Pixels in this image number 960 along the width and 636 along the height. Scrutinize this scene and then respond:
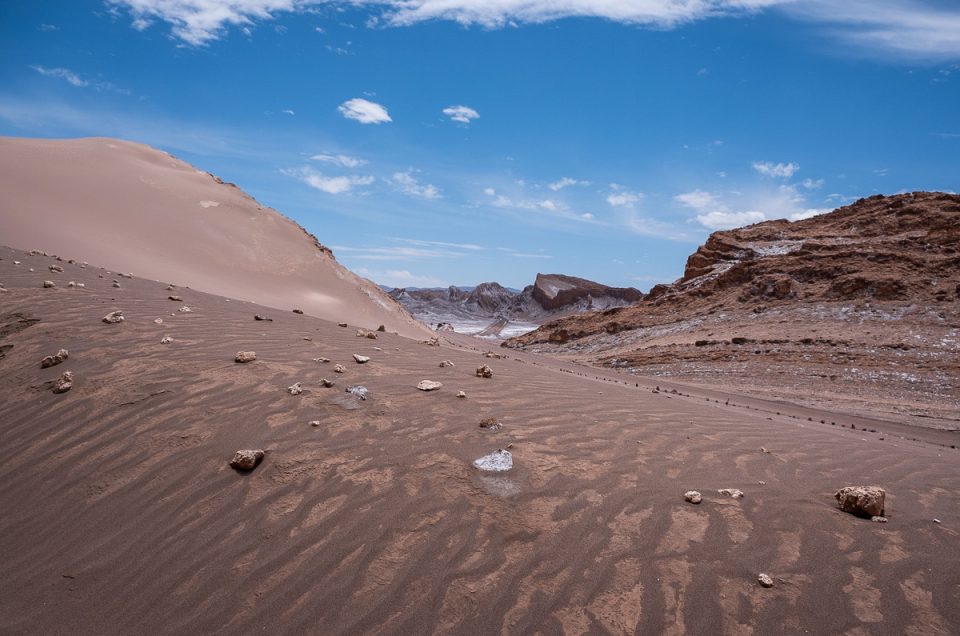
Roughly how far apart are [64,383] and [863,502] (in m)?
5.94

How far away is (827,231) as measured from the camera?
90.9ft

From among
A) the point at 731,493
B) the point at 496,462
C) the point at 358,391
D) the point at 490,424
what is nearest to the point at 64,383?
the point at 358,391

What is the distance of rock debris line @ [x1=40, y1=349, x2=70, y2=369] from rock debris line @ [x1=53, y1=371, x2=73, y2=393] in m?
0.36

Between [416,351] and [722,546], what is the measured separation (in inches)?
201

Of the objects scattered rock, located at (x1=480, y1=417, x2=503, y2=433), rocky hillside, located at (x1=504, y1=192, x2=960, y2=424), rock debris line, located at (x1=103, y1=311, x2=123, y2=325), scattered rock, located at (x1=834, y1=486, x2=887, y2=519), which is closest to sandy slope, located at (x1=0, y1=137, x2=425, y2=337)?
rock debris line, located at (x1=103, y1=311, x2=123, y2=325)

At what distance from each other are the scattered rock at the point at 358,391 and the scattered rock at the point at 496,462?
54.0 inches

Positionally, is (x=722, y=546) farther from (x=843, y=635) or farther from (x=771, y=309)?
(x=771, y=309)

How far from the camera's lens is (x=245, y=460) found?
3338 mm

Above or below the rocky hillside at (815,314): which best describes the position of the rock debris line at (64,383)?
below

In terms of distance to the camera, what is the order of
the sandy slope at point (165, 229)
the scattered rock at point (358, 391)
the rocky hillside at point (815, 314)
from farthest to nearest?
the rocky hillside at point (815, 314) < the sandy slope at point (165, 229) < the scattered rock at point (358, 391)

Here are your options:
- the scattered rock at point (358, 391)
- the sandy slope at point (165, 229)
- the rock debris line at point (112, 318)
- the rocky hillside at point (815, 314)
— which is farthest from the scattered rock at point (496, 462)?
the sandy slope at point (165, 229)

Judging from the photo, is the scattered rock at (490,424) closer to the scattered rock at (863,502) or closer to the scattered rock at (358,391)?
the scattered rock at (358,391)

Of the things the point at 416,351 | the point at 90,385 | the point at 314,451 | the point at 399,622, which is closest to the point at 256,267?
the point at 416,351

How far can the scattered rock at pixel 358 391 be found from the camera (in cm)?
448
